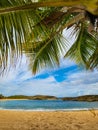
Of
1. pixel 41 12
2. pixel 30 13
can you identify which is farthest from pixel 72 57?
pixel 30 13

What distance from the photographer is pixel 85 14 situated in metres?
3.37

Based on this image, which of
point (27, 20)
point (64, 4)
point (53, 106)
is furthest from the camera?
point (53, 106)

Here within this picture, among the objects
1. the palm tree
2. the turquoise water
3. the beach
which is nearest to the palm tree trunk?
the palm tree

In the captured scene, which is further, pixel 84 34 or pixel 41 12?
pixel 84 34

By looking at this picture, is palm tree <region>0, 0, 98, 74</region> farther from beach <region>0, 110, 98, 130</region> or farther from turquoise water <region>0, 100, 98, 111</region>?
turquoise water <region>0, 100, 98, 111</region>

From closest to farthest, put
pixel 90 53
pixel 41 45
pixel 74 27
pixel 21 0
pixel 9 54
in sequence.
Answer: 1. pixel 9 54
2. pixel 21 0
3. pixel 74 27
4. pixel 41 45
5. pixel 90 53

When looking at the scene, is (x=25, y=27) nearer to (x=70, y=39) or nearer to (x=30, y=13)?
(x=30, y=13)

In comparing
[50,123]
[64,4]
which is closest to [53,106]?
[50,123]

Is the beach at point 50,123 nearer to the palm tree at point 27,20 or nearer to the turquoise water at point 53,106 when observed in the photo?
the palm tree at point 27,20

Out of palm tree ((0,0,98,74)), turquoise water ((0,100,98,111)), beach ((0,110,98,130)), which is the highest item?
palm tree ((0,0,98,74))

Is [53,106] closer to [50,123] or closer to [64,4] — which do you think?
[50,123]

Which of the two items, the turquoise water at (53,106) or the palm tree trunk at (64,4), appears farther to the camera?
the turquoise water at (53,106)

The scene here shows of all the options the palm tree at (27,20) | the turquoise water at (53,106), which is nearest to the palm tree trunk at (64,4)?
the palm tree at (27,20)

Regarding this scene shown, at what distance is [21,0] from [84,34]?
2.12 meters
